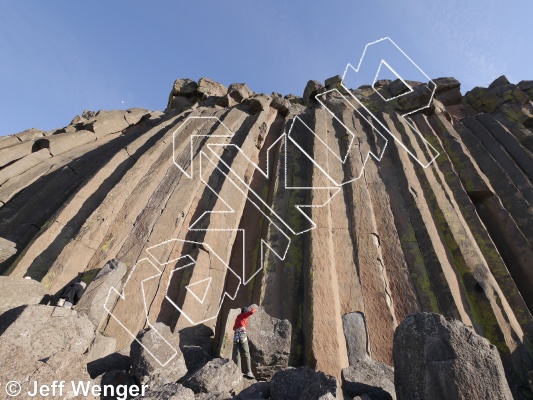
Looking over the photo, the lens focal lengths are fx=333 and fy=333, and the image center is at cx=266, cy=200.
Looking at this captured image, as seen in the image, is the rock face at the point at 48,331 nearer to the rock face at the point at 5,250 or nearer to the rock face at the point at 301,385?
the rock face at the point at 301,385

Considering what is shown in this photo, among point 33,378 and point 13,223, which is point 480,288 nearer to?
point 33,378

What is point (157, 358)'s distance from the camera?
5.10 metres


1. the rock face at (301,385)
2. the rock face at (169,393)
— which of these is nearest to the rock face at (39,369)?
the rock face at (169,393)

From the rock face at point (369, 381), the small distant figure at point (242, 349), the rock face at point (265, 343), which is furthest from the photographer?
the rock face at point (265, 343)

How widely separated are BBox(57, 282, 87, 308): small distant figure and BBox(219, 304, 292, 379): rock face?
327 centimetres

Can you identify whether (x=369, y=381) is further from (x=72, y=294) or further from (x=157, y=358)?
(x=72, y=294)

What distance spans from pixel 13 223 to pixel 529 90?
1071 inches

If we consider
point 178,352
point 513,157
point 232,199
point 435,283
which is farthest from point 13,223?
point 513,157

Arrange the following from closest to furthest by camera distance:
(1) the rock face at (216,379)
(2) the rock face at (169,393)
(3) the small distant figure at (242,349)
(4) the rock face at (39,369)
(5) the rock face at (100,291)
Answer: (4) the rock face at (39,369) → (2) the rock face at (169,393) → (1) the rock face at (216,379) → (3) the small distant figure at (242,349) → (5) the rock face at (100,291)

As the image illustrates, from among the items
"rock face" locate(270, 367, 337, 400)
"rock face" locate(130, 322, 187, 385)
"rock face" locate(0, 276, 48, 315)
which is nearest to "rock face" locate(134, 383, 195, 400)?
"rock face" locate(130, 322, 187, 385)

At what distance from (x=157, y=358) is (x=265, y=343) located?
87.9 inches

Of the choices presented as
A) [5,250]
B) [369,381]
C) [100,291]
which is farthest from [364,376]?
[5,250]

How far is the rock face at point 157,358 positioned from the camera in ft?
16.1

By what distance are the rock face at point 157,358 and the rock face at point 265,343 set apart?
148 centimetres
